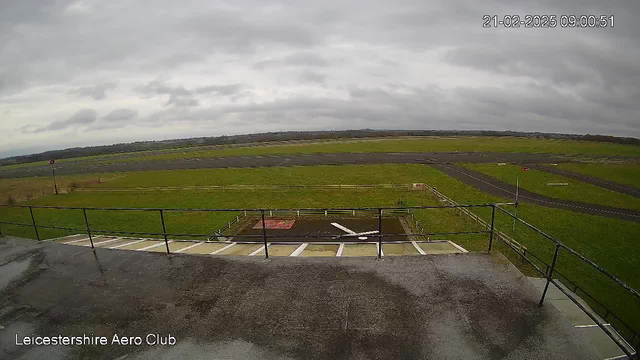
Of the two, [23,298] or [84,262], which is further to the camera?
[84,262]

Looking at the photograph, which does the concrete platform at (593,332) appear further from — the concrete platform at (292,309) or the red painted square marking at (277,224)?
the red painted square marking at (277,224)

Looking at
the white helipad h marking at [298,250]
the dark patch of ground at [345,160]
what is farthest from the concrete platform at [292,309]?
the dark patch of ground at [345,160]

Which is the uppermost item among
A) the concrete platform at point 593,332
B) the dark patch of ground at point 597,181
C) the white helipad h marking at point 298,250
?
the white helipad h marking at point 298,250

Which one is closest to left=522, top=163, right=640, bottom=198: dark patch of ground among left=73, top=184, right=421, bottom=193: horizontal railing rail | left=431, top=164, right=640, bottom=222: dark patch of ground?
left=431, top=164, right=640, bottom=222: dark patch of ground

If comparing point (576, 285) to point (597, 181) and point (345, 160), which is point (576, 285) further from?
point (345, 160)

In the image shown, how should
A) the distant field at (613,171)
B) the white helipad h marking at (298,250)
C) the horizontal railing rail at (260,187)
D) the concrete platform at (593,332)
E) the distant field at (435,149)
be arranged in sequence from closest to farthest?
the concrete platform at (593,332), the white helipad h marking at (298,250), the horizontal railing rail at (260,187), the distant field at (613,171), the distant field at (435,149)

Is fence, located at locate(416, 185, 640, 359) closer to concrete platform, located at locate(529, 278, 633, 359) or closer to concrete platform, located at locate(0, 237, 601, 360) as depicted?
concrete platform, located at locate(529, 278, 633, 359)

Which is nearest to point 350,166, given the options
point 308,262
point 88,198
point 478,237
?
point 478,237

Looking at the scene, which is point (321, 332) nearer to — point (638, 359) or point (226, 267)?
point (226, 267)
